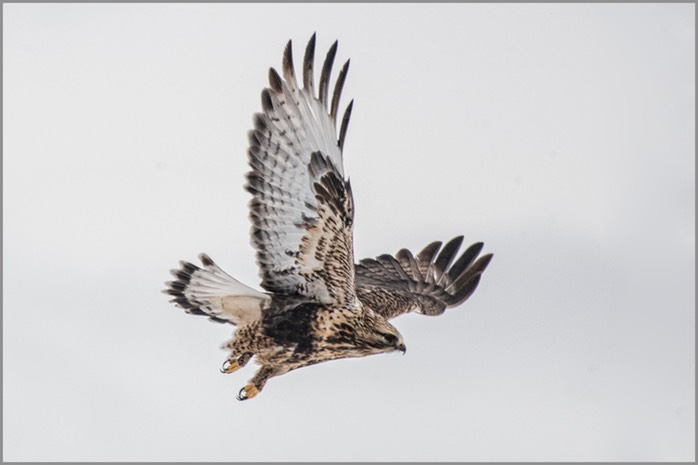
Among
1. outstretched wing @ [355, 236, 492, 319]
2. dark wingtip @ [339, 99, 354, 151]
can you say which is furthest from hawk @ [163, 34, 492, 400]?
outstretched wing @ [355, 236, 492, 319]

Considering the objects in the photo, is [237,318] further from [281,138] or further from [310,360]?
[281,138]

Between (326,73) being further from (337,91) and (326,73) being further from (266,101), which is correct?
(266,101)

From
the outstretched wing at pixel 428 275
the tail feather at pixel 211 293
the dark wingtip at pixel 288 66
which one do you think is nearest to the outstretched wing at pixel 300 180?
the dark wingtip at pixel 288 66

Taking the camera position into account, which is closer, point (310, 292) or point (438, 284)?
point (310, 292)

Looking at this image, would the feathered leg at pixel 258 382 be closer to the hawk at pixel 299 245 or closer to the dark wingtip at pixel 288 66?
the hawk at pixel 299 245

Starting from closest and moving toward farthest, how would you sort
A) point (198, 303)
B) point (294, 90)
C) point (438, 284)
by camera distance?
point (294, 90)
point (198, 303)
point (438, 284)

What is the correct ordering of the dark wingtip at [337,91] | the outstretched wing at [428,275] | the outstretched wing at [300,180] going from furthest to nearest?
the outstretched wing at [428,275]
the outstretched wing at [300,180]
the dark wingtip at [337,91]

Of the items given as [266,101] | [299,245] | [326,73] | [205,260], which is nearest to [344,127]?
[326,73]

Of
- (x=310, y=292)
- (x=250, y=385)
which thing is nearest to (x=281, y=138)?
(x=310, y=292)
